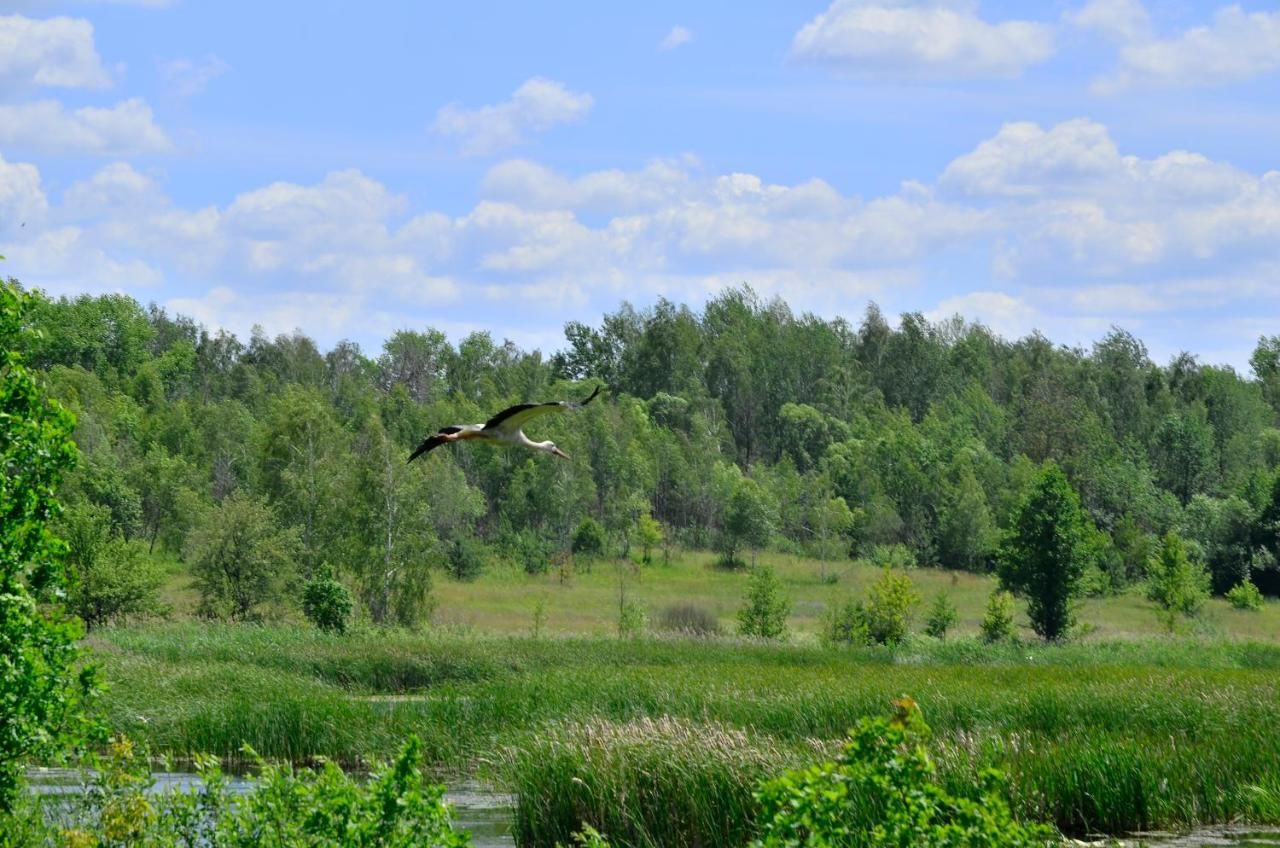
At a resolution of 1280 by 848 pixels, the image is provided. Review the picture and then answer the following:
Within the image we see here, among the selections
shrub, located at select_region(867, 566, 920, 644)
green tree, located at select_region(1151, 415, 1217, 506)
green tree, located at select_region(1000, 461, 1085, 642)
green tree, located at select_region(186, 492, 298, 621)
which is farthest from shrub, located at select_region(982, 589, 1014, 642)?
green tree, located at select_region(1151, 415, 1217, 506)

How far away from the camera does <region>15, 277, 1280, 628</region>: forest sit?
54.3 meters

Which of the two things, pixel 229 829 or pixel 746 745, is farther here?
pixel 746 745

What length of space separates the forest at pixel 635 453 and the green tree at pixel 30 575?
Result: 34.2 meters

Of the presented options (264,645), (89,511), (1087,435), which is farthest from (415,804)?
(1087,435)

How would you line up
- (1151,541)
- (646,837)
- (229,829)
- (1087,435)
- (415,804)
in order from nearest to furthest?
(415,804) < (229,829) < (646,837) < (1151,541) < (1087,435)

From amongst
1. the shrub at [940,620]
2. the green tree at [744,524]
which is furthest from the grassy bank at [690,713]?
the green tree at [744,524]

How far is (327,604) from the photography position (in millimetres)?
46750

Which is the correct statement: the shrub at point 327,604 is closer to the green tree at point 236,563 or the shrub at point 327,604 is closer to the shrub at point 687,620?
the green tree at point 236,563

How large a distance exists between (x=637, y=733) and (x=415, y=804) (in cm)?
836

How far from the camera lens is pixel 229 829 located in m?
10.9

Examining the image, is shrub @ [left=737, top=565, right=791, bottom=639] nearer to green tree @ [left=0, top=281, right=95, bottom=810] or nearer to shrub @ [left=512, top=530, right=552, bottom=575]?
shrub @ [left=512, top=530, right=552, bottom=575]

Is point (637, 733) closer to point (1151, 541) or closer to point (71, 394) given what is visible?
point (1151, 541)

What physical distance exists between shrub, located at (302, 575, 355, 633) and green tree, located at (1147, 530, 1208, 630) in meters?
29.4

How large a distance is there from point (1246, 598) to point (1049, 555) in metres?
21.3
